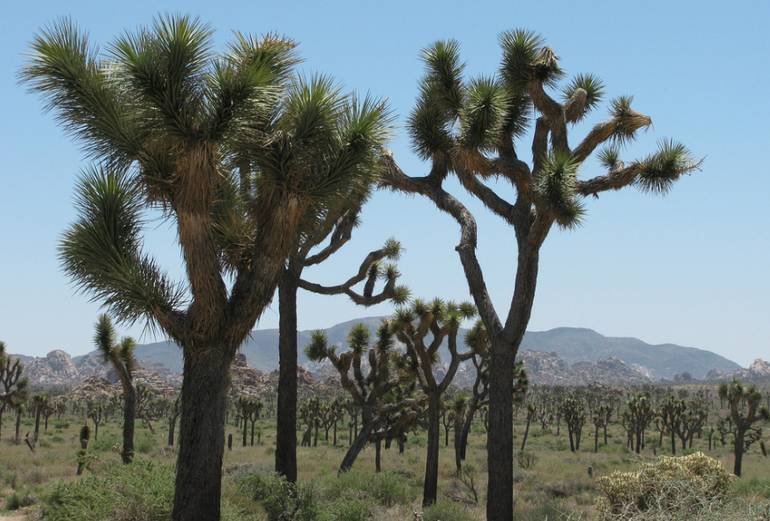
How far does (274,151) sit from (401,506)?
1165 centimetres

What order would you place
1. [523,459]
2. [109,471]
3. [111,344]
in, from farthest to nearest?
[523,459] → [111,344] → [109,471]

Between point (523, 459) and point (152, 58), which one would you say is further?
point (523, 459)

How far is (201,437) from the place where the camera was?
9.14 m

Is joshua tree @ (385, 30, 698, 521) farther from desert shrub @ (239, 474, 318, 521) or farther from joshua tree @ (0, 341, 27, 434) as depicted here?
joshua tree @ (0, 341, 27, 434)

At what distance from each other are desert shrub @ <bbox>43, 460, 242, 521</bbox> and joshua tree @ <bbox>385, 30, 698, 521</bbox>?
453 centimetres

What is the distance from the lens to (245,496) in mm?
12367

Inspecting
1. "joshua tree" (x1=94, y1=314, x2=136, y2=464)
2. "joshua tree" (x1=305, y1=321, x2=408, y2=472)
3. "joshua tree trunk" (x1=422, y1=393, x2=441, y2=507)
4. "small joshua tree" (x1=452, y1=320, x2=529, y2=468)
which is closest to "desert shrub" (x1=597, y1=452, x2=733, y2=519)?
"small joshua tree" (x1=452, y1=320, x2=529, y2=468)

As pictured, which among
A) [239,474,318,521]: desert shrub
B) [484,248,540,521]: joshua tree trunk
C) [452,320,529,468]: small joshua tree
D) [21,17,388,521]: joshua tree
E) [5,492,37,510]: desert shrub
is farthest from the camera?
[452,320,529,468]: small joshua tree

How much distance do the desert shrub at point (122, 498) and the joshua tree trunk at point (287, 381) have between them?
3.16 m

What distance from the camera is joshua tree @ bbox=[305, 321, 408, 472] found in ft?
68.8

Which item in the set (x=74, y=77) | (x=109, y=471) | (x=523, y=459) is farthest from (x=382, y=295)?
(x=523, y=459)

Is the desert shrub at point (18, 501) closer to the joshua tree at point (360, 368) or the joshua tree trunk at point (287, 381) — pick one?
the joshua tree trunk at point (287, 381)

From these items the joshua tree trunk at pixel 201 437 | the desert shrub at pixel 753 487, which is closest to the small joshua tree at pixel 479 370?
the desert shrub at pixel 753 487

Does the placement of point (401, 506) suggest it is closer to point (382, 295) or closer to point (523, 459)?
point (382, 295)
